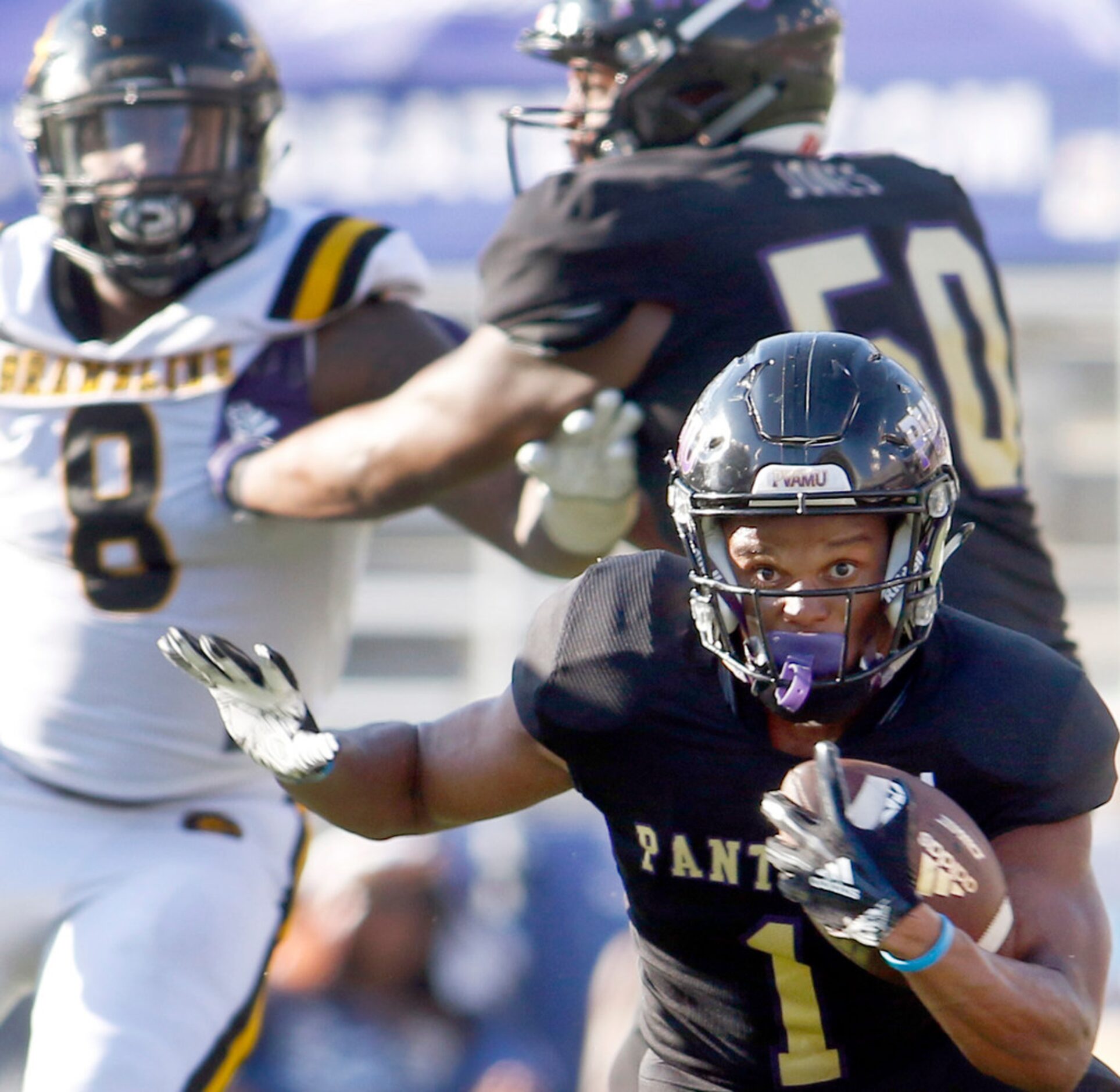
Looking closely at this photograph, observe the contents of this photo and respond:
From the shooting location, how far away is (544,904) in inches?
208

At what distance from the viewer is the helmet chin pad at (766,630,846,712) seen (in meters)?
2.17

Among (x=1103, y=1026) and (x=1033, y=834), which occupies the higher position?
(x=1033, y=834)

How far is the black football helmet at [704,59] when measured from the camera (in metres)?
3.32

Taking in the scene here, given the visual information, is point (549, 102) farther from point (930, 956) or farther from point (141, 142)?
point (930, 956)

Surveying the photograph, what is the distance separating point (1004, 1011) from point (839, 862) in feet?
0.80

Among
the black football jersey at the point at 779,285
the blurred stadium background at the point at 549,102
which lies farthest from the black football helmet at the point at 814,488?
the blurred stadium background at the point at 549,102

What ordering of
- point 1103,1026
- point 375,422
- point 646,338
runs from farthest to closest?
point 1103,1026
point 375,422
point 646,338

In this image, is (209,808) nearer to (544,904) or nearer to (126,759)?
(126,759)

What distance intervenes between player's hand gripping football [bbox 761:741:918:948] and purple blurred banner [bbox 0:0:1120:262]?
5068 mm

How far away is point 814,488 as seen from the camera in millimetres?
2184

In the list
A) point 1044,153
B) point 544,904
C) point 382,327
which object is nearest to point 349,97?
point 1044,153

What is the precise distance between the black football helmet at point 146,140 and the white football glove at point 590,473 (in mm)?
770

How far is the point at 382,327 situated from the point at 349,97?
3.60 metres

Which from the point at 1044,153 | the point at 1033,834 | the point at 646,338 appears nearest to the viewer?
the point at 1033,834
